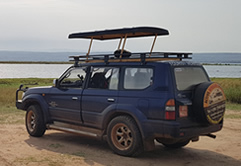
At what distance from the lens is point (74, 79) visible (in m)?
9.10

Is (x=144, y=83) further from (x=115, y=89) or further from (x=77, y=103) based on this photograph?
(x=77, y=103)

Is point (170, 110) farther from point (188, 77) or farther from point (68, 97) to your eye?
point (68, 97)

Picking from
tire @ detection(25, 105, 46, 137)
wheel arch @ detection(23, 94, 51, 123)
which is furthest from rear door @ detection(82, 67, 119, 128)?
tire @ detection(25, 105, 46, 137)

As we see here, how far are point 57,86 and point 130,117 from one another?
2443 mm

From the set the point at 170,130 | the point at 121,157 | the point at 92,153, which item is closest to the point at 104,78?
the point at 92,153

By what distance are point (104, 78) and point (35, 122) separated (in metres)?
2.36

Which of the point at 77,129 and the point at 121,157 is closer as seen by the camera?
the point at 121,157

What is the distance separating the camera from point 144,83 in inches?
296

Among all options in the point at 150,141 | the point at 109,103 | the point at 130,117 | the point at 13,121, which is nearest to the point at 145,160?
the point at 150,141

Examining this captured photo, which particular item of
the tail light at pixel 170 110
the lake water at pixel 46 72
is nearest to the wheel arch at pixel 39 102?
the tail light at pixel 170 110

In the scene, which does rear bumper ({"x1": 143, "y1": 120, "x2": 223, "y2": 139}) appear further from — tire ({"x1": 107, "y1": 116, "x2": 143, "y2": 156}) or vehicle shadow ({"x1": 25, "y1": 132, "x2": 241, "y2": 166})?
vehicle shadow ({"x1": 25, "y1": 132, "x2": 241, "y2": 166})

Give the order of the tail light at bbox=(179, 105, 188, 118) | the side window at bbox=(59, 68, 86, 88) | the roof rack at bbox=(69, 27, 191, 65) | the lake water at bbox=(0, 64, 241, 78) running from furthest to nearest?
the lake water at bbox=(0, 64, 241, 78), the side window at bbox=(59, 68, 86, 88), the roof rack at bbox=(69, 27, 191, 65), the tail light at bbox=(179, 105, 188, 118)

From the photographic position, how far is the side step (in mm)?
8211

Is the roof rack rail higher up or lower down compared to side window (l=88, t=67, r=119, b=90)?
higher up
